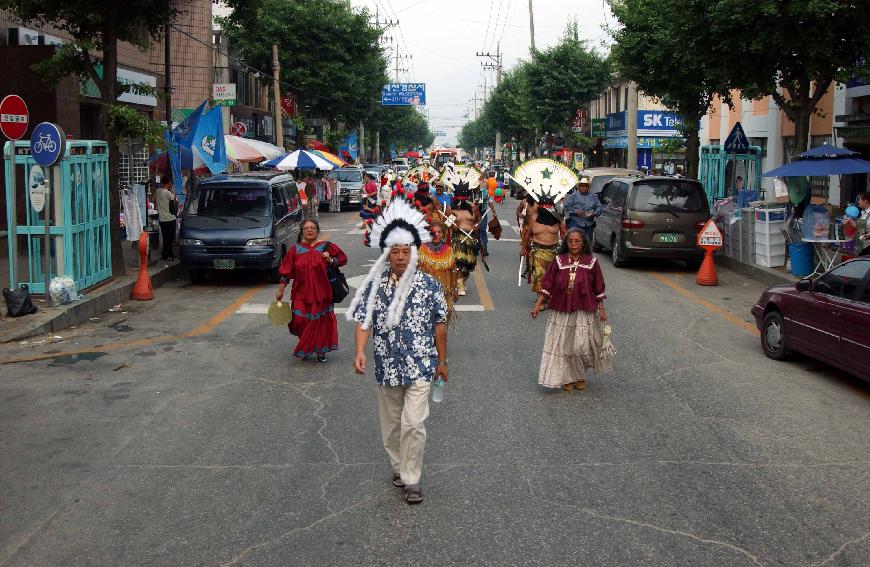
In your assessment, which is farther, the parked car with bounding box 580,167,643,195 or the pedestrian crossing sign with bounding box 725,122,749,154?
the parked car with bounding box 580,167,643,195

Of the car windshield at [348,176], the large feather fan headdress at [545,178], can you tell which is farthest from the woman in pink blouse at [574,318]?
the car windshield at [348,176]

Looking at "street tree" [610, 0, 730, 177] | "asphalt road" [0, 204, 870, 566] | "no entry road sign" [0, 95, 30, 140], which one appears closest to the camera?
"asphalt road" [0, 204, 870, 566]

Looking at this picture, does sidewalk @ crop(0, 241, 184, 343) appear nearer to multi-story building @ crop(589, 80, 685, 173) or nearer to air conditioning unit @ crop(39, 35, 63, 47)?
air conditioning unit @ crop(39, 35, 63, 47)

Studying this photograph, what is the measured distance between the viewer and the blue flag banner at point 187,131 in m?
20.3

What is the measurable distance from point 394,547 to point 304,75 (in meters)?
43.0

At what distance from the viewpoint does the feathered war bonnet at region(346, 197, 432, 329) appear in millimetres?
5996

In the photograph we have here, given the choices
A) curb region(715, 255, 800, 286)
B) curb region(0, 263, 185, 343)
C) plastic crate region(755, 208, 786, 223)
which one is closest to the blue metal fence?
curb region(0, 263, 185, 343)

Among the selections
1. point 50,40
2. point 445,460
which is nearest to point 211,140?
point 50,40

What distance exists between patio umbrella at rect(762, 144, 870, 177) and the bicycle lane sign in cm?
1137

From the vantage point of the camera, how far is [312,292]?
33.4 ft

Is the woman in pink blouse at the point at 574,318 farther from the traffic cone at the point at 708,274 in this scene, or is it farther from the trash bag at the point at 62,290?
the traffic cone at the point at 708,274

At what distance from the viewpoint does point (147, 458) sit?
6.86m

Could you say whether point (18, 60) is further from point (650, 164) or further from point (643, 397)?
point (650, 164)

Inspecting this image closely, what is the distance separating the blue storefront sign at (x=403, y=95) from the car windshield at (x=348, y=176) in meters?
27.3
